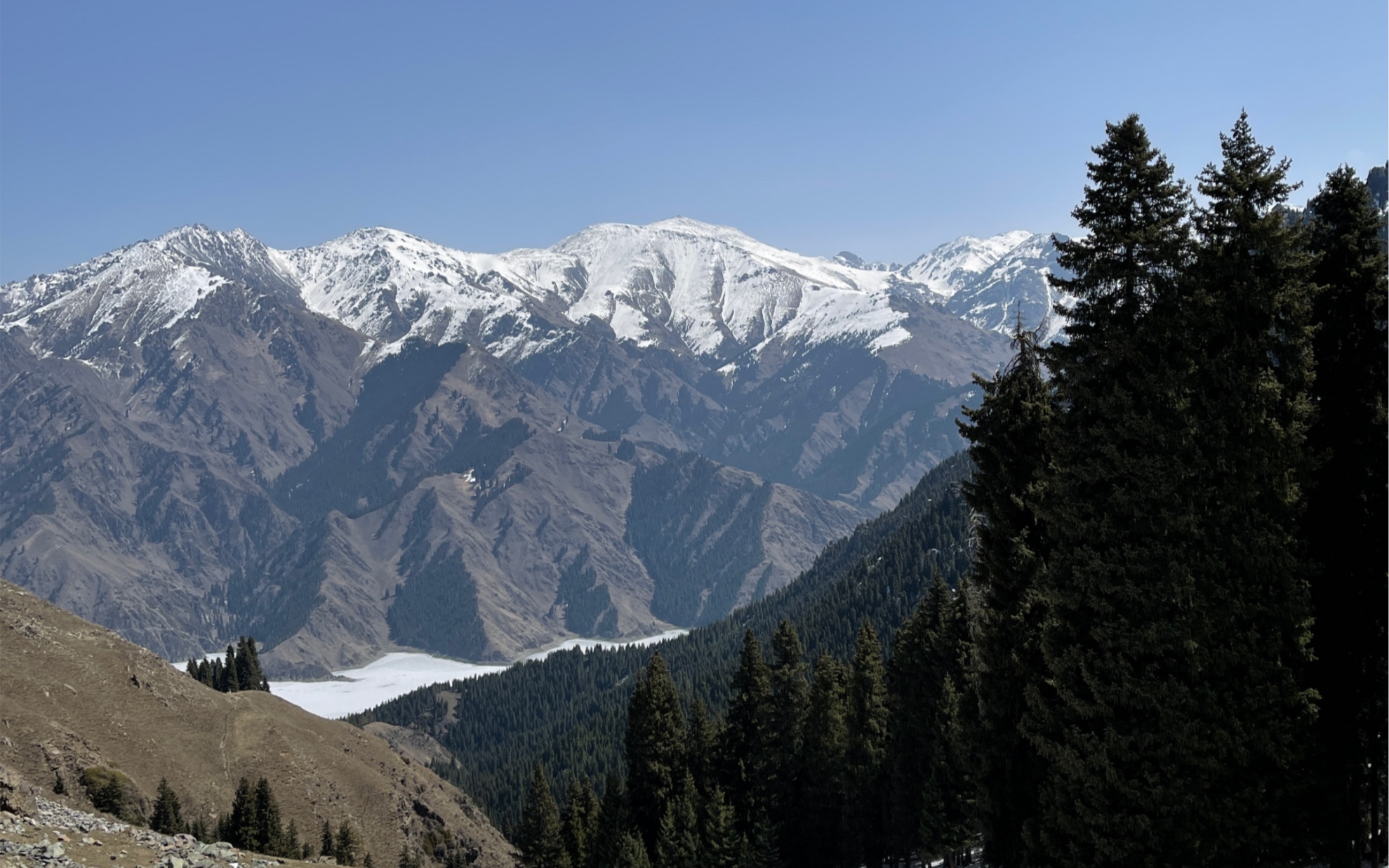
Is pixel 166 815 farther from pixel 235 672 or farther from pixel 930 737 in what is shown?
pixel 235 672

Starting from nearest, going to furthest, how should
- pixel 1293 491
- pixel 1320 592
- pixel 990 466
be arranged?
pixel 1293 491 < pixel 1320 592 < pixel 990 466

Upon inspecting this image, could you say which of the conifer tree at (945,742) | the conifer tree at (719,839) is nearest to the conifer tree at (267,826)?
the conifer tree at (719,839)

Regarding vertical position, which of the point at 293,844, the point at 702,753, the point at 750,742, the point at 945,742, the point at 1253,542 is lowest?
the point at 293,844

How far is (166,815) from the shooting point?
3442 inches

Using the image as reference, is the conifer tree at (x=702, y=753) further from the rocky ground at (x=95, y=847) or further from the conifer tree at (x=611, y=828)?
A: the rocky ground at (x=95, y=847)

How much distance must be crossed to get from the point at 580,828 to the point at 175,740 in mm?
40485

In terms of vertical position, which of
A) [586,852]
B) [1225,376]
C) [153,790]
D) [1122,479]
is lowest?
[586,852]

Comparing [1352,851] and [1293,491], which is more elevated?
[1293,491]

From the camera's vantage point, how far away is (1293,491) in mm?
28328

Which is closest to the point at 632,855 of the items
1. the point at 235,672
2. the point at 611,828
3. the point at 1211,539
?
the point at 611,828

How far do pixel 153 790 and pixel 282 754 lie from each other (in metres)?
20.4

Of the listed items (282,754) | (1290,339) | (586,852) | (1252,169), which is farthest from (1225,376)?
(282,754)

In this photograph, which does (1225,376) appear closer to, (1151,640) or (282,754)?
(1151,640)

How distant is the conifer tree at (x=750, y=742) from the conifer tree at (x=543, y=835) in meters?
21.1
